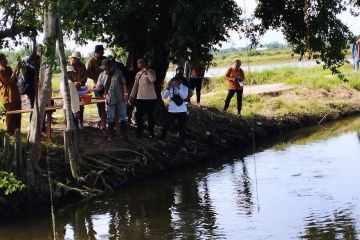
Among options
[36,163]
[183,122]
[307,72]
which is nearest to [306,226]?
[36,163]

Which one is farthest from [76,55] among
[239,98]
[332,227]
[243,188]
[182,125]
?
[332,227]

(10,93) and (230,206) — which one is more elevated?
(10,93)

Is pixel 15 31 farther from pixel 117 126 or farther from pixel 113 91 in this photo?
pixel 117 126

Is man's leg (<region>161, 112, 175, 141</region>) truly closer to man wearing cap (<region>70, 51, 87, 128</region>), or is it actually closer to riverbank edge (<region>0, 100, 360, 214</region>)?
riverbank edge (<region>0, 100, 360, 214</region>)

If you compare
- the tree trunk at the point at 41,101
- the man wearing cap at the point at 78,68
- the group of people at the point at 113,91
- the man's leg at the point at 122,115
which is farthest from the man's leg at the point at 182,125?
the tree trunk at the point at 41,101

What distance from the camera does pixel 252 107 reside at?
2208cm

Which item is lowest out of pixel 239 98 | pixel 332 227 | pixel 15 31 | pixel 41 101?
pixel 332 227

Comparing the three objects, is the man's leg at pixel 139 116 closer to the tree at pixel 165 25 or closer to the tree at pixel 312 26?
the tree at pixel 165 25

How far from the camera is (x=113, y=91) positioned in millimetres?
14797

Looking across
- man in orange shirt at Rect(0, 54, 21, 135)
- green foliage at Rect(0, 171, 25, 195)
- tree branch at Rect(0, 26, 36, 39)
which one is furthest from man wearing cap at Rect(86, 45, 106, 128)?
green foliage at Rect(0, 171, 25, 195)

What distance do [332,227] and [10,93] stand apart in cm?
698

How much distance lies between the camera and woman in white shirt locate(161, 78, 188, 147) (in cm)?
1571

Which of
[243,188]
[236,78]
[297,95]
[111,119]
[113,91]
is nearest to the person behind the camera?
[243,188]

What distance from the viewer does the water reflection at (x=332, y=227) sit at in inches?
403
